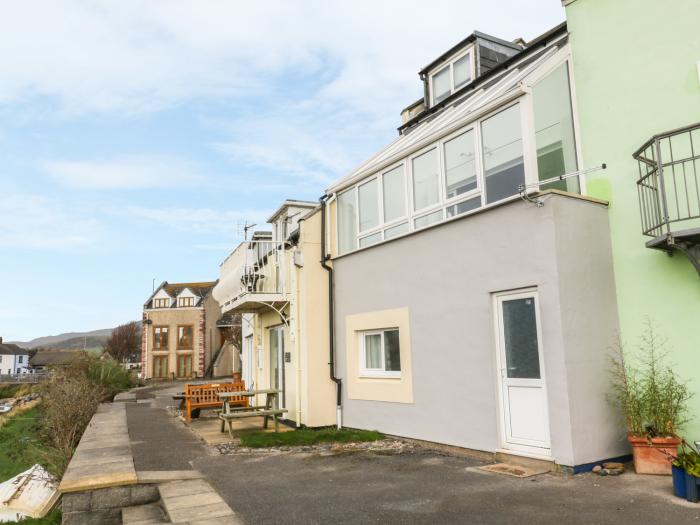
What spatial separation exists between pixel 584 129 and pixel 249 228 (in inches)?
371

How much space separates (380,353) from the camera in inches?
421

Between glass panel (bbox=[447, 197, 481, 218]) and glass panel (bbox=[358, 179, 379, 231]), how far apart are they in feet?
7.27

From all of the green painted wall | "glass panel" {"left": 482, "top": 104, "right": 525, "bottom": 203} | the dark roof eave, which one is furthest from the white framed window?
the dark roof eave

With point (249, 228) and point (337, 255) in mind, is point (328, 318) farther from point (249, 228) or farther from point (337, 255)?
point (249, 228)

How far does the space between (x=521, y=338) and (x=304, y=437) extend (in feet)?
15.5

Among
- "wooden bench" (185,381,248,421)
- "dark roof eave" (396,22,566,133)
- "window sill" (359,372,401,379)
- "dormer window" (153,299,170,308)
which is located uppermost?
"dark roof eave" (396,22,566,133)

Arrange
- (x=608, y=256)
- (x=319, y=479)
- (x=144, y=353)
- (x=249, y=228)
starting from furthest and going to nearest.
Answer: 1. (x=144, y=353)
2. (x=249, y=228)
3. (x=608, y=256)
4. (x=319, y=479)

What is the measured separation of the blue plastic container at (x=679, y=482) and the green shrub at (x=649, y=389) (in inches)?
42.1

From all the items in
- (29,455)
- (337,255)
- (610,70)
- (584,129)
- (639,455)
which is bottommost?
(29,455)

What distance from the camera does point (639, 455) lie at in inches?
260

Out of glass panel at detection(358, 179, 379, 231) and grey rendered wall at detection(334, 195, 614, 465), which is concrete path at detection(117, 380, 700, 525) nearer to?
grey rendered wall at detection(334, 195, 614, 465)

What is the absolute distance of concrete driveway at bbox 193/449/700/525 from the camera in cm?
521

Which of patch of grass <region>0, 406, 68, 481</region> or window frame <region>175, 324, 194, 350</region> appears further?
window frame <region>175, 324, 194, 350</region>

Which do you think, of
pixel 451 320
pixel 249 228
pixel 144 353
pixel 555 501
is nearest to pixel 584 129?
pixel 451 320
